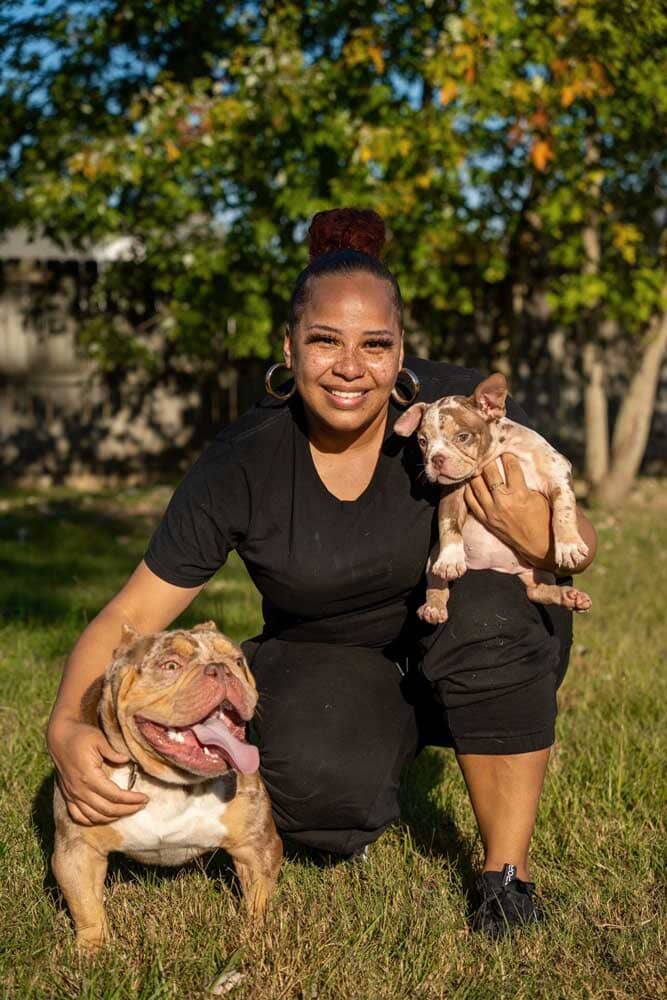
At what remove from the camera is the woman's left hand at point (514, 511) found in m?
3.39

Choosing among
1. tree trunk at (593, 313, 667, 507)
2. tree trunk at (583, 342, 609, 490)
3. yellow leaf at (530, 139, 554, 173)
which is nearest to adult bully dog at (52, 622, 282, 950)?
yellow leaf at (530, 139, 554, 173)

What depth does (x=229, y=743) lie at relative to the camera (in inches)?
115

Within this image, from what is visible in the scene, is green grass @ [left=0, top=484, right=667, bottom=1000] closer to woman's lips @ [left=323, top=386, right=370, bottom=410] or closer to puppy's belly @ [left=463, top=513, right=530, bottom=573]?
puppy's belly @ [left=463, top=513, right=530, bottom=573]

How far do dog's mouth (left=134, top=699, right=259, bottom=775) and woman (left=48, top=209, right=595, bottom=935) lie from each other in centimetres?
27

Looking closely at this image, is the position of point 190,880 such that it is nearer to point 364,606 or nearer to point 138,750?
point 138,750

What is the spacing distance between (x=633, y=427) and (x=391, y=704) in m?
8.32

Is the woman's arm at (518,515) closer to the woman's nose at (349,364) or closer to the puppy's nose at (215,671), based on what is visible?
the woman's nose at (349,364)

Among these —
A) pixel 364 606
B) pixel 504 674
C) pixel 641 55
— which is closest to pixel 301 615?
pixel 364 606

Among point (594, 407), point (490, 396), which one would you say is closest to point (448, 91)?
point (594, 407)

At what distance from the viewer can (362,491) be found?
11.4 ft

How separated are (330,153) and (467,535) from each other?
20.1ft

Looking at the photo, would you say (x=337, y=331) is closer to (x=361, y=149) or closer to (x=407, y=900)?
(x=407, y=900)

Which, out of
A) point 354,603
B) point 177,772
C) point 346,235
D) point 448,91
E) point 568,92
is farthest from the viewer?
point 568,92

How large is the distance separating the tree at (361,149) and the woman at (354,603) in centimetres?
516
